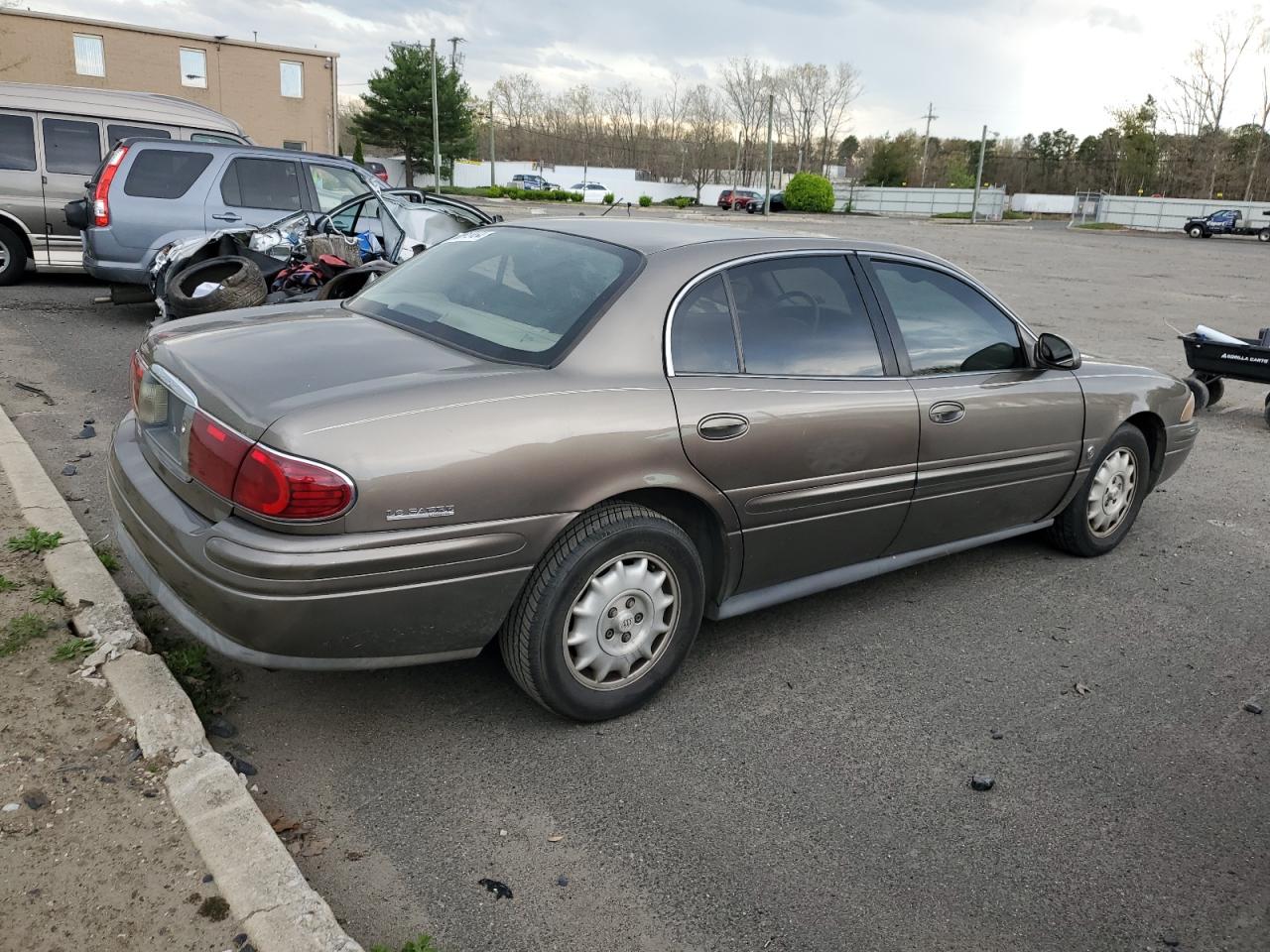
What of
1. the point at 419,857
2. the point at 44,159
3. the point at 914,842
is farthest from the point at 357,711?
the point at 44,159

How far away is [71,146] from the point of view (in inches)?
450

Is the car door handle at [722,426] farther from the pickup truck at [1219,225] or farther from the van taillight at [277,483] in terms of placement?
the pickup truck at [1219,225]

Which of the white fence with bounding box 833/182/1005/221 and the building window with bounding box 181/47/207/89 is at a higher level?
the building window with bounding box 181/47/207/89

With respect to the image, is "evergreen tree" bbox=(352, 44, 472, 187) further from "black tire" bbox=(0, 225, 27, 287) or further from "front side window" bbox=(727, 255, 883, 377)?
"front side window" bbox=(727, 255, 883, 377)

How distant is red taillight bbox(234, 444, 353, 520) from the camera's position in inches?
107

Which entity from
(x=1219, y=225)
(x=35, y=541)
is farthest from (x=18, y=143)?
(x=1219, y=225)

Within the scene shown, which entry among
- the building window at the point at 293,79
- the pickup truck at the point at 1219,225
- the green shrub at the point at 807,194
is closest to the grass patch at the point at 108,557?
the building window at the point at 293,79

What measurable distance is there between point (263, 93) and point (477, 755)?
44.6 meters

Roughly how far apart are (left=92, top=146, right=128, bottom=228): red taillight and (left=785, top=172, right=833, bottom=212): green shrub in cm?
5419

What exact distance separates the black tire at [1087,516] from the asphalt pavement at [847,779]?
0.15 metres

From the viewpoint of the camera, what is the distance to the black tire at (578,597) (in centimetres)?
312

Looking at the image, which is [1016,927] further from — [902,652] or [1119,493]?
[1119,493]

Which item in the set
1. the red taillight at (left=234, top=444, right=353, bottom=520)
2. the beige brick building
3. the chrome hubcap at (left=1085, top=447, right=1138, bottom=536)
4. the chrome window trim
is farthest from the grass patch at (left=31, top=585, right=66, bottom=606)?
the beige brick building

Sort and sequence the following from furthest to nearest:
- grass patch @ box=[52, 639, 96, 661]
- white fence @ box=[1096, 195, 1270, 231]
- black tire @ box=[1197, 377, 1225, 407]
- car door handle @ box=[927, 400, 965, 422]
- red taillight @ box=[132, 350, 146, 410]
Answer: white fence @ box=[1096, 195, 1270, 231] → black tire @ box=[1197, 377, 1225, 407] → car door handle @ box=[927, 400, 965, 422] → red taillight @ box=[132, 350, 146, 410] → grass patch @ box=[52, 639, 96, 661]
